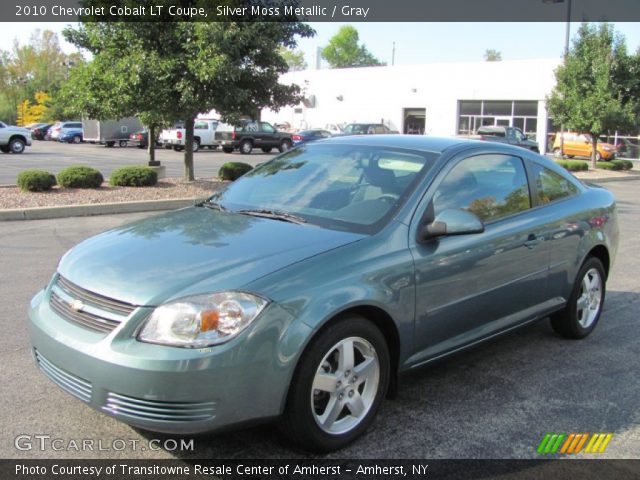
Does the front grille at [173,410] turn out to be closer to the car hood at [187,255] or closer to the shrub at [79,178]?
the car hood at [187,255]

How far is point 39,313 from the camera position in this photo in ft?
10.7

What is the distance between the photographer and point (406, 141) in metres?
4.33

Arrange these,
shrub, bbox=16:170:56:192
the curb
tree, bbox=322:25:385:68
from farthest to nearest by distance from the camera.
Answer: tree, bbox=322:25:385:68
shrub, bbox=16:170:56:192
the curb

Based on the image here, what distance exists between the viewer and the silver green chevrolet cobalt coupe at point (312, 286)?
9.00 ft

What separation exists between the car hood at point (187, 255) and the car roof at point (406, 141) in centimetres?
105

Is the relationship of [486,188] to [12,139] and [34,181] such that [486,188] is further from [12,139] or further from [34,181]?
[12,139]

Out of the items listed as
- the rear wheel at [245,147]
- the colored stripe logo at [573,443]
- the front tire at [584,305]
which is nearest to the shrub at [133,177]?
the front tire at [584,305]

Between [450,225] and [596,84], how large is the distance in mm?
24503

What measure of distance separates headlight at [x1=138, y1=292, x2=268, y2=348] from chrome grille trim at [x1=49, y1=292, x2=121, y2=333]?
0.66 feet

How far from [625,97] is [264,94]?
724 inches

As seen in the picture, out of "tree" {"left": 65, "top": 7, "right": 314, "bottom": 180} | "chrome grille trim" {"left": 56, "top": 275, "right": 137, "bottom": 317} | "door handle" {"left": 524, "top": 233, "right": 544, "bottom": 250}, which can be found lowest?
"chrome grille trim" {"left": 56, "top": 275, "right": 137, "bottom": 317}

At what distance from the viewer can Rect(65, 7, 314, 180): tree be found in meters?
12.1

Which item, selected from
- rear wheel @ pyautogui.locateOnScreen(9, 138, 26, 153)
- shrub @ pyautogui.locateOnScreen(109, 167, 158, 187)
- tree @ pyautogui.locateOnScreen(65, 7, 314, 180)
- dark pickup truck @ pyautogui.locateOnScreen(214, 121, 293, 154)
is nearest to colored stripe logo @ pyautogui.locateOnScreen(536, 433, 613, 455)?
tree @ pyautogui.locateOnScreen(65, 7, 314, 180)

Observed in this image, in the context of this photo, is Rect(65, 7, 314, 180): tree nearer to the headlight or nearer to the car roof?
the car roof
